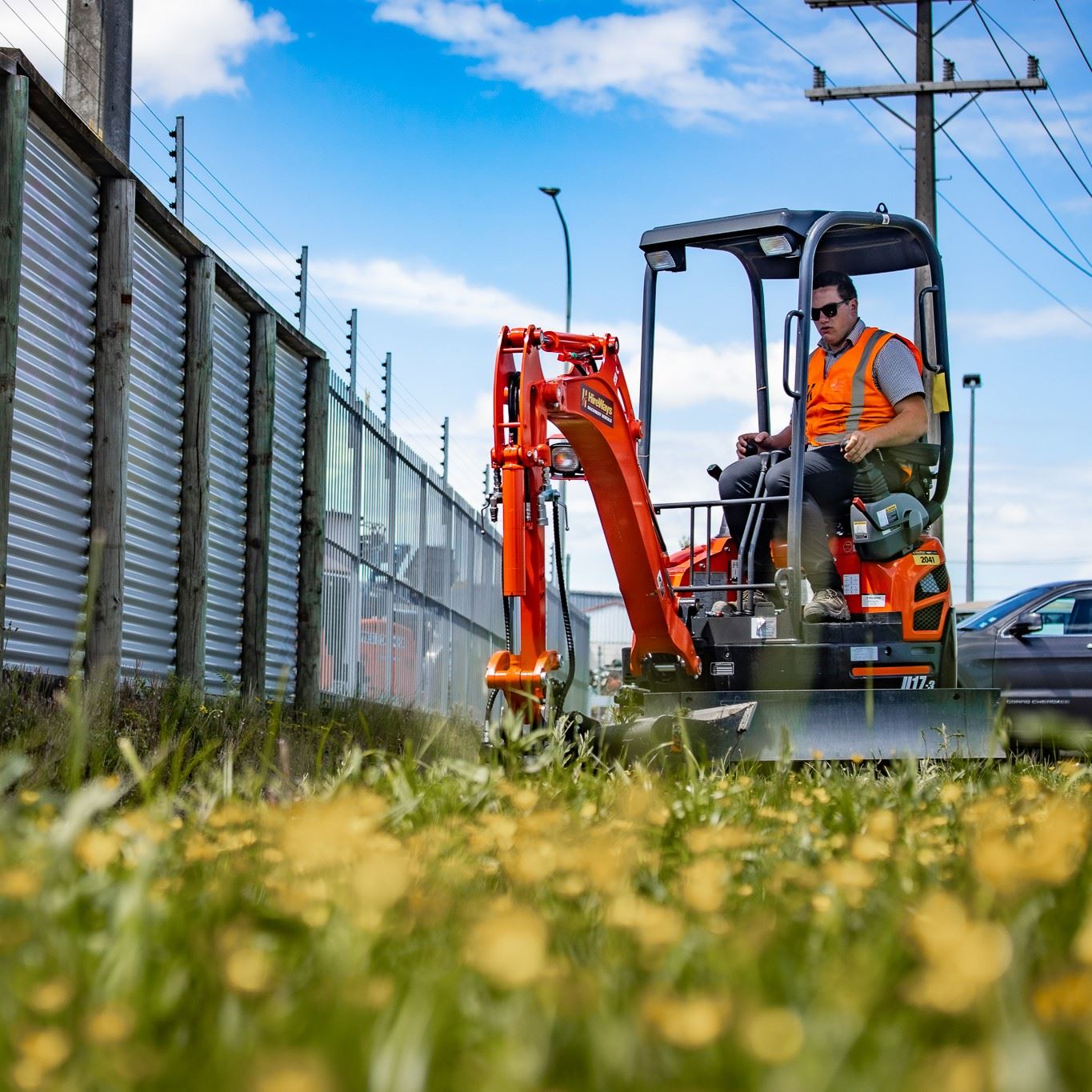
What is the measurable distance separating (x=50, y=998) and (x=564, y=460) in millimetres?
6494

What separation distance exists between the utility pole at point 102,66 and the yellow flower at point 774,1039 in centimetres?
884

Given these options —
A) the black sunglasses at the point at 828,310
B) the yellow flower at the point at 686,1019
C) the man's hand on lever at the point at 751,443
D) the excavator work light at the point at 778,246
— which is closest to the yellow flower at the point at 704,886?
the yellow flower at the point at 686,1019

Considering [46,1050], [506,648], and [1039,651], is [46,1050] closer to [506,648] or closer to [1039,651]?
[506,648]

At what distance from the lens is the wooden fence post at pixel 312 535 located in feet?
41.7

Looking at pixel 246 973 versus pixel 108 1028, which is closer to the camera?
pixel 108 1028

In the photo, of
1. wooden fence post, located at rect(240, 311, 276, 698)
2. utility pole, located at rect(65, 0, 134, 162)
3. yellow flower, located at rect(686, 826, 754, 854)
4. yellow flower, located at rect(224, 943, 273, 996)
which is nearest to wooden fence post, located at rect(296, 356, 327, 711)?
wooden fence post, located at rect(240, 311, 276, 698)

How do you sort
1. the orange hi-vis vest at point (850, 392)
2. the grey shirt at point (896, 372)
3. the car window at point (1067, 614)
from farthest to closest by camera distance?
the car window at point (1067, 614) → the orange hi-vis vest at point (850, 392) → the grey shirt at point (896, 372)

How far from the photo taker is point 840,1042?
1226 millimetres

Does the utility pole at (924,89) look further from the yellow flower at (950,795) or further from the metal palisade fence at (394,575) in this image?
the yellow flower at (950,795)

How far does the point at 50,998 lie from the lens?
1327 mm

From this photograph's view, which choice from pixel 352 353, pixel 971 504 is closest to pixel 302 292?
pixel 352 353

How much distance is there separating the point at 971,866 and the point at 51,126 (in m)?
7.31

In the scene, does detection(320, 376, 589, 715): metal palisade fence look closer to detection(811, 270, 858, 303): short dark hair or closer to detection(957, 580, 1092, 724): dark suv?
detection(957, 580, 1092, 724): dark suv

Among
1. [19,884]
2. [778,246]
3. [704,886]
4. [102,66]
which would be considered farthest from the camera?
[102,66]
